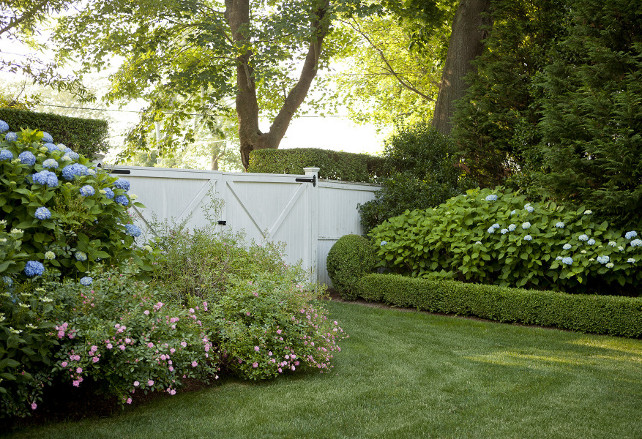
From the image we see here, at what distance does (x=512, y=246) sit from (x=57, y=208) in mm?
5767

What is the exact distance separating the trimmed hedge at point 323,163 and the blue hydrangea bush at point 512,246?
1607 mm

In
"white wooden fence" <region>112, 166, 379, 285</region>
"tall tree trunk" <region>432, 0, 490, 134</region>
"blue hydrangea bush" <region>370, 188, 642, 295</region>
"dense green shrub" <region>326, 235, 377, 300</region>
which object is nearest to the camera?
"blue hydrangea bush" <region>370, 188, 642, 295</region>

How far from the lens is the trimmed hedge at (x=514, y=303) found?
261 inches

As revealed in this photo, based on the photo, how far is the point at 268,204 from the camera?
28.7 ft

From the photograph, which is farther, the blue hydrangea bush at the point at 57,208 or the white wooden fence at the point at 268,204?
the white wooden fence at the point at 268,204

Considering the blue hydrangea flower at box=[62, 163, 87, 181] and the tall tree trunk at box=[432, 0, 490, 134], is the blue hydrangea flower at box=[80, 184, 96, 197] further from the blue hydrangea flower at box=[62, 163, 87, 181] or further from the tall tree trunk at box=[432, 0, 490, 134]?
the tall tree trunk at box=[432, 0, 490, 134]

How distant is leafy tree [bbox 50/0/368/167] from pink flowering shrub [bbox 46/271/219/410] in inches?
336

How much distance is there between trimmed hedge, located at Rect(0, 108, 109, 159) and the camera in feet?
21.1

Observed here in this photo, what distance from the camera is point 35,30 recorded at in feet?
36.6

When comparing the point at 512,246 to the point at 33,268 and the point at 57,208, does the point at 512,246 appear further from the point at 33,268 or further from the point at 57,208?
the point at 33,268

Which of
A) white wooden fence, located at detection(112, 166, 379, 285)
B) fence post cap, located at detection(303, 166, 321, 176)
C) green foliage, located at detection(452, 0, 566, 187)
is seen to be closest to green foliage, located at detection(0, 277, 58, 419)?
white wooden fence, located at detection(112, 166, 379, 285)

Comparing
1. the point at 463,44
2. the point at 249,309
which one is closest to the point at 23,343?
the point at 249,309

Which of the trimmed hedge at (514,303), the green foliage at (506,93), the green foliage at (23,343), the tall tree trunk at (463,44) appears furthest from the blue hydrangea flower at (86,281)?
the tall tree trunk at (463,44)

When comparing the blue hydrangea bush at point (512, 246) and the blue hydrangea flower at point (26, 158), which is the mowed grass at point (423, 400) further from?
the blue hydrangea flower at point (26, 158)
